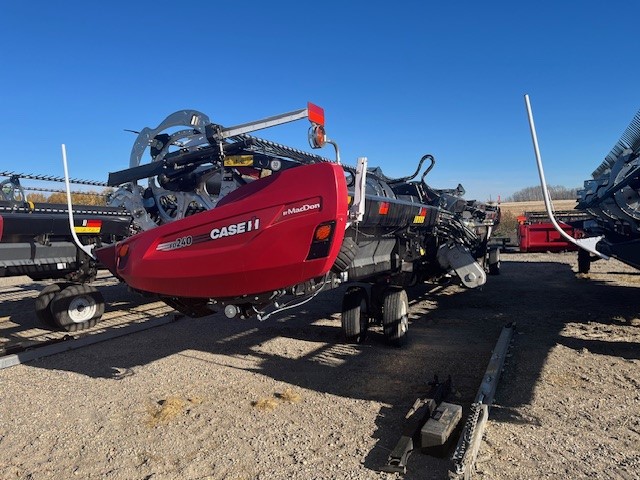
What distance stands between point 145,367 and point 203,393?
115cm

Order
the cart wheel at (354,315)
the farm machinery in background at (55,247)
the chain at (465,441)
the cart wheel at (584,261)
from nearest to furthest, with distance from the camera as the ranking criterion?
the chain at (465,441)
the cart wheel at (354,315)
the farm machinery in background at (55,247)
the cart wheel at (584,261)

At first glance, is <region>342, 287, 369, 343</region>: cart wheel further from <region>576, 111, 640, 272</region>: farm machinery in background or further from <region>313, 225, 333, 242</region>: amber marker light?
<region>313, 225, 333, 242</region>: amber marker light

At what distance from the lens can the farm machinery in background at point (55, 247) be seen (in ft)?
21.4

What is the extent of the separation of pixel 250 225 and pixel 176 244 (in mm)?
656

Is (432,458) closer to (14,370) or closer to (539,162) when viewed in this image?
(539,162)

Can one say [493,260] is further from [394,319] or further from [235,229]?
[235,229]

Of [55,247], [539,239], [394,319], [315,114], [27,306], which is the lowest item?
[27,306]

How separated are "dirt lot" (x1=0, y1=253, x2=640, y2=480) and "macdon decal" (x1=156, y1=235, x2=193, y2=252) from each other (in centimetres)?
136

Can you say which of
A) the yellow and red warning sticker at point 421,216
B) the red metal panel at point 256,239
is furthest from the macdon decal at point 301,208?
the yellow and red warning sticker at point 421,216

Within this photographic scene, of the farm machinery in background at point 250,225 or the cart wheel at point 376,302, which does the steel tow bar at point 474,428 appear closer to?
the farm machinery in background at point 250,225

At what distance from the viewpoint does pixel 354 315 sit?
5.88 metres

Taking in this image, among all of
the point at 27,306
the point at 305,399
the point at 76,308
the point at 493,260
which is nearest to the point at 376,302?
the point at 305,399

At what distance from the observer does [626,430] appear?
348 cm

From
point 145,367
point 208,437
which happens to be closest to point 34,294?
point 145,367
